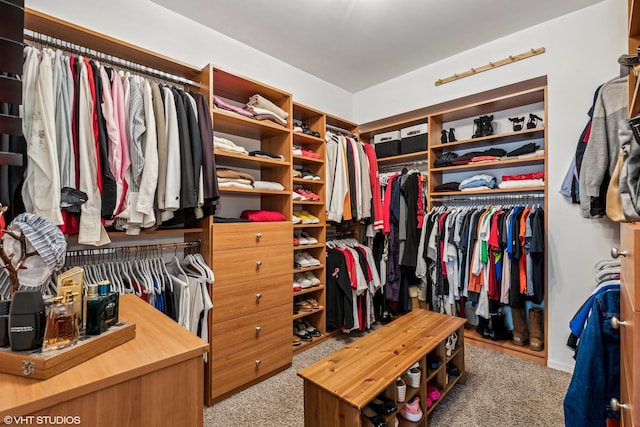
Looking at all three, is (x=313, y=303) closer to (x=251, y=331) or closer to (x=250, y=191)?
(x=251, y=331)

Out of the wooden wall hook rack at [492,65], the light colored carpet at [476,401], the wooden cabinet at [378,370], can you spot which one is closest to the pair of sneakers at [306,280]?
the light colored carpet at [476,401]

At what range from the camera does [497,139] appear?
9.06 ft

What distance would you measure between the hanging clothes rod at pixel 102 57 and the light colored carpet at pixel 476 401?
7.08ft

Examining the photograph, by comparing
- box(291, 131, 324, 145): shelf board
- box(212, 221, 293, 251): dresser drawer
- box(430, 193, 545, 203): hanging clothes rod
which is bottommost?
box(212, 221, 293, 251): dresser drawer

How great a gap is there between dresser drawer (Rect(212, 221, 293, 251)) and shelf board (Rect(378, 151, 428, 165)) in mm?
1578

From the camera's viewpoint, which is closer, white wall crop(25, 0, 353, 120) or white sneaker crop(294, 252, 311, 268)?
white wall crop(25, 0, 353, 120)

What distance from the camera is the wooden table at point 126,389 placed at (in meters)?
0.60

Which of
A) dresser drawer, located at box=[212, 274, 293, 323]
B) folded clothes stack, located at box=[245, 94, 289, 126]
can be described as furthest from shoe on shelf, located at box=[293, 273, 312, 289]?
folded clothes stack, located at box=[245, 94, 289, 126]

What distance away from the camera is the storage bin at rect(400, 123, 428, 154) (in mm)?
3107

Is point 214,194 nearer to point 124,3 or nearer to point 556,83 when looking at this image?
point 124,3

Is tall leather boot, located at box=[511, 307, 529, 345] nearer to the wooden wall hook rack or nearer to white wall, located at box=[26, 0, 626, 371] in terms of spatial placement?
white wall, located at box=[26, 0, 626, 371]

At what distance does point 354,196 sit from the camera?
9.73 ft

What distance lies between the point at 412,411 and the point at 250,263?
1.32 metres

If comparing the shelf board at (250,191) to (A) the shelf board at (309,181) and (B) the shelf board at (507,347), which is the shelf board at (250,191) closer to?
(A) the shelf board at (309,181)
